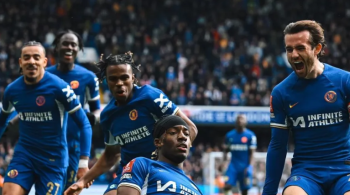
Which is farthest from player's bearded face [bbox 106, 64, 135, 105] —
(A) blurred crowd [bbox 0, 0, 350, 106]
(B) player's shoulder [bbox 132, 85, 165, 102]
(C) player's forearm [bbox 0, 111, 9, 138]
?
(A) blurred crowd [bbox 0, 0, 350, 106]

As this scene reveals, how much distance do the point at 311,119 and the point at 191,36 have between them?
21.8 metres

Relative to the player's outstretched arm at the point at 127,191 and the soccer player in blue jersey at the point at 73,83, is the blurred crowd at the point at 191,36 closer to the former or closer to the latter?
the soccer player in blue jersey at the point at 73,83

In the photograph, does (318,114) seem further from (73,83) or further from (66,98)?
(73,83)

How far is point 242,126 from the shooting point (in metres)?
15.5

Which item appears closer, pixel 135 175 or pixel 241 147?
pixel 135 175

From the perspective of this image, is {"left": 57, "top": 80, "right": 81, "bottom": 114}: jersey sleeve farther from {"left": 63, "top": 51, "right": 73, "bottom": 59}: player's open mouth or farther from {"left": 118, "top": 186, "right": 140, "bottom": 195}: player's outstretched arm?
{"left": 118, "top": 186, "right": 140, "bottom": 195}: player's outstretched arm

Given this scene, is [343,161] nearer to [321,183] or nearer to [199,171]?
[321,183]

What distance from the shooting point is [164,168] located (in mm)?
5086

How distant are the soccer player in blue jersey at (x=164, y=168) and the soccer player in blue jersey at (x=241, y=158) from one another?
10190 millimetres

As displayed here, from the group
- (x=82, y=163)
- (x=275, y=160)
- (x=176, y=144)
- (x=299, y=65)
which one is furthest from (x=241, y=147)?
(x=176, y=144)

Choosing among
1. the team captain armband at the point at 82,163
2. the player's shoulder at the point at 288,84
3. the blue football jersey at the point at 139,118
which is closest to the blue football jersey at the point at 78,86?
the team captain armband at the point at 82,163

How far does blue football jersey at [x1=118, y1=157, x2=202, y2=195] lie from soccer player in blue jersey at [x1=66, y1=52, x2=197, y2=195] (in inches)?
40.8

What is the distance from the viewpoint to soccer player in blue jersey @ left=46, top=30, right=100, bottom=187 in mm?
8391

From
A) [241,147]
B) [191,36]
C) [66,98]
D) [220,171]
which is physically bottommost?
[220,171]
